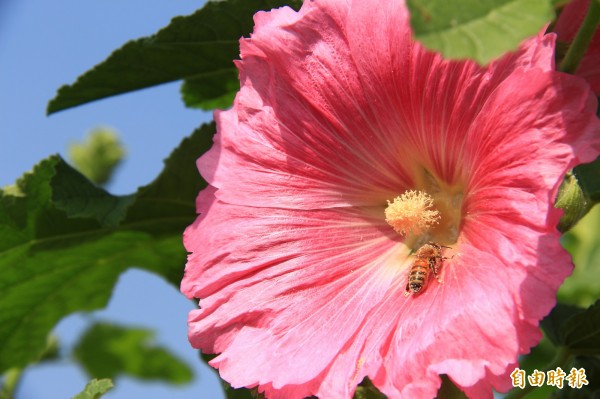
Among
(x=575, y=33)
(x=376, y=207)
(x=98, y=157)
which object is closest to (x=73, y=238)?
(x=376, y=207)

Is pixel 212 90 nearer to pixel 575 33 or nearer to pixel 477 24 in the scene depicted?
pixel 575 33

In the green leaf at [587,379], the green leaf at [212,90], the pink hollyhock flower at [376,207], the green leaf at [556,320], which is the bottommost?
the green leaf at [556,320]

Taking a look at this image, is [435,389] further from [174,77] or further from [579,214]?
[174,77]

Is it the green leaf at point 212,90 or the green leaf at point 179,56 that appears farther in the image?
the green leaf at point 212,90

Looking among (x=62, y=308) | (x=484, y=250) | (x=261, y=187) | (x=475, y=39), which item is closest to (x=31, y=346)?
(x=62, y=308)

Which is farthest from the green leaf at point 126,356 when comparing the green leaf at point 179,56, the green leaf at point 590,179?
the green leaf at point 590,179

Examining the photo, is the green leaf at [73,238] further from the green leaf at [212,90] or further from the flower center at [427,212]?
the flower center at [427,212]
